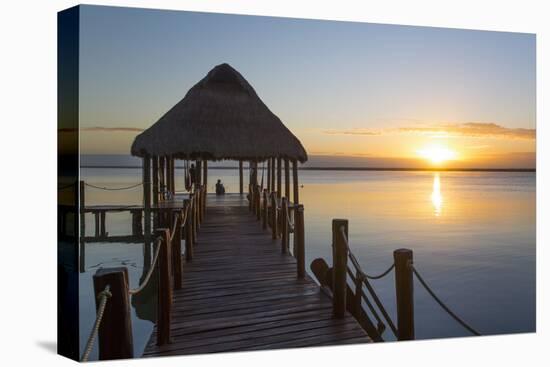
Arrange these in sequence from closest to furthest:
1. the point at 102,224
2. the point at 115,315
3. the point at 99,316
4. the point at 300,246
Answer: the point at 99,316, the point at 115,315, the point at 300,246, the point at 102,224

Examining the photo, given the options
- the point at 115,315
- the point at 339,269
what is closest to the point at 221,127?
the point at 339,269

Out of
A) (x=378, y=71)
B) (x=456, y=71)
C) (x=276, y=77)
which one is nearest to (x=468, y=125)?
(x=456, y=71)

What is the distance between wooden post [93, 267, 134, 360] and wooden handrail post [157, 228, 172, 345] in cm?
80

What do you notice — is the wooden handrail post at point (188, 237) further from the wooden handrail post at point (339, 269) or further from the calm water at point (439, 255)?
the wooden handrail post at point (339, 269)

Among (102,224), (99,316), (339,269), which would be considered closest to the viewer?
(99,316)

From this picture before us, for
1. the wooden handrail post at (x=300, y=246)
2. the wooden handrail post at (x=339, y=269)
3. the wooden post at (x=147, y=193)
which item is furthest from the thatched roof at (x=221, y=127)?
the wooden handrail post at (x=339, y=269)

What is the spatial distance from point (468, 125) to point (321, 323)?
11.8 ft

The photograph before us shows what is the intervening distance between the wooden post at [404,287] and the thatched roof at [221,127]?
24.3 feet

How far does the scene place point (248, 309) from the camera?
5.31m

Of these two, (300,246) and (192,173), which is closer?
(300,246)

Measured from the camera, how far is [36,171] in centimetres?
509

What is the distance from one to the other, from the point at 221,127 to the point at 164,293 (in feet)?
25.6

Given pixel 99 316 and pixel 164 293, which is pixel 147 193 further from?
pixel 99 316

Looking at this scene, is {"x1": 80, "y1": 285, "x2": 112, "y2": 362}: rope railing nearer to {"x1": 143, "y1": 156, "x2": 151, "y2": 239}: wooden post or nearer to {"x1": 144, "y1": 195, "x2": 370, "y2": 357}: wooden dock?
{"x1": 144, "y1": 195, "x2": 370, "y2": 357}: wooden dock
